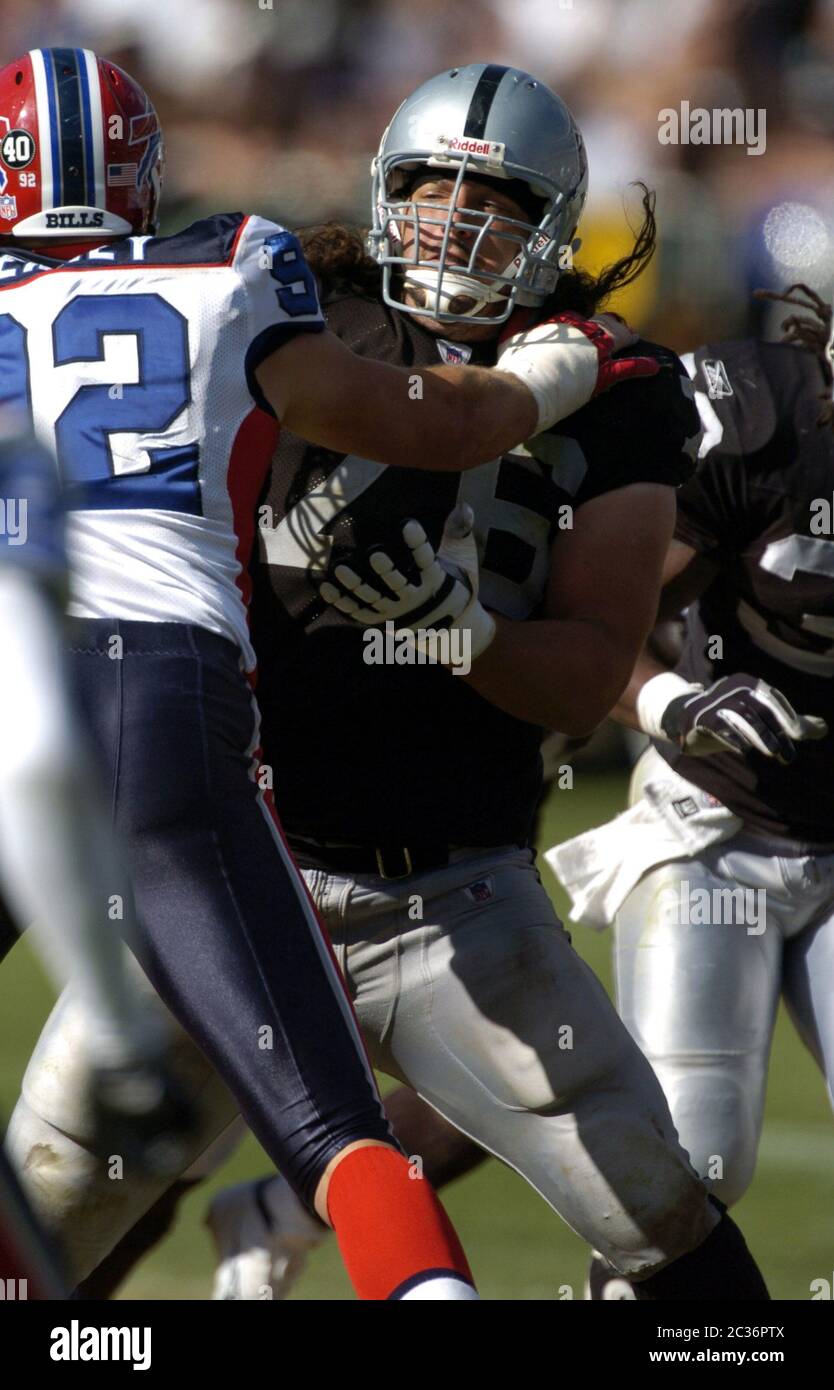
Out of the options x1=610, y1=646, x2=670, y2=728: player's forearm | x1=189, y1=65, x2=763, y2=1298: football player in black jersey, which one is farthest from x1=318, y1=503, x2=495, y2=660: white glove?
x1=610, y1=646, x2=670, y2=728: player's forearm

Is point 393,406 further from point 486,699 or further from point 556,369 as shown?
point 486,699

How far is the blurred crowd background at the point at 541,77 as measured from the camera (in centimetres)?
774

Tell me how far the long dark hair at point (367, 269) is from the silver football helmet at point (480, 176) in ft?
0.20

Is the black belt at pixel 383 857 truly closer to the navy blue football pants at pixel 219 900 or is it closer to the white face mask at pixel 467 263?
the navy blue football pants at pixel 219 900

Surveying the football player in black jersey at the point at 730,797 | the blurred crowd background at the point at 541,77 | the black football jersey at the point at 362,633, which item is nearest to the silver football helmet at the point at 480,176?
the black football jersey at the point at 362,633

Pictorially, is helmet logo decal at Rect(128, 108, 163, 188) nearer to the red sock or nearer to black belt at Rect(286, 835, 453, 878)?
black belt at Rect(286, 835, 453, 878)

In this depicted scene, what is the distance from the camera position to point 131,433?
2.08 m

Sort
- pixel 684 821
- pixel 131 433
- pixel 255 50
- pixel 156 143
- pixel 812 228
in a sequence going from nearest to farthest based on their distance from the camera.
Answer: pixel 131 433 → pixel 156 143 → pixel 684 821 → pixel 812 228 → pixel 255 50

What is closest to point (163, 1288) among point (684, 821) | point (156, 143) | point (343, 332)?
point (684, 821)

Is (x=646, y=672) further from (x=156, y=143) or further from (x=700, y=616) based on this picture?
(x=156, y=143)

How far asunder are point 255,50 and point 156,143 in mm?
6189

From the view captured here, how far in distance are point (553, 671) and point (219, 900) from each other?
0.62 metres

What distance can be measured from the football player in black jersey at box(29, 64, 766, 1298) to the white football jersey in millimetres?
251

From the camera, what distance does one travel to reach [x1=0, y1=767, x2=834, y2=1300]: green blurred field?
3289mm
